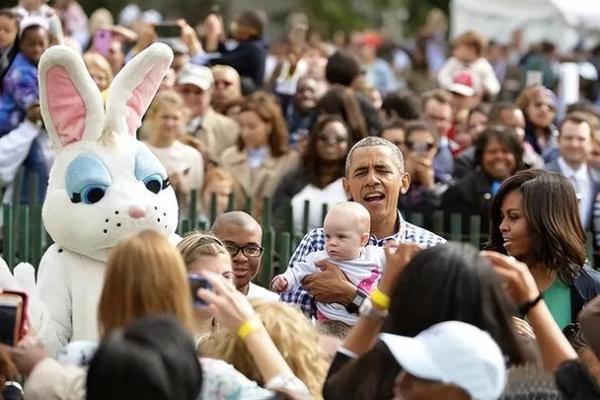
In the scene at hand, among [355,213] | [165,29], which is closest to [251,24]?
[165,29]

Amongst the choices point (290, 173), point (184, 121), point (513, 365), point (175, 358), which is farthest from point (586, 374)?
point (184, 121)

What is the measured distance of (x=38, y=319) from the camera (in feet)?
26.3

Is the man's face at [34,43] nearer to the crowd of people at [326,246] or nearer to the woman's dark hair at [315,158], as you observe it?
the crowd of people at [326,246]

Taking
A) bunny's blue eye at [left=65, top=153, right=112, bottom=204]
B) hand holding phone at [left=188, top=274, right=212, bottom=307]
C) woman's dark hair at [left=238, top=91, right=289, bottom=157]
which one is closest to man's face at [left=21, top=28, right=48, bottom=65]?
woman's dark hair at [left=238, top=91, right=289, bottom=157]

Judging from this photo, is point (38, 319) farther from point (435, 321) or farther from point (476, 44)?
point (476, 44)

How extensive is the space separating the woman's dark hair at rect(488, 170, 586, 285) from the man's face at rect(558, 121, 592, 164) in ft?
16.2

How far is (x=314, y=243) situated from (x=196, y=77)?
21.5 feet

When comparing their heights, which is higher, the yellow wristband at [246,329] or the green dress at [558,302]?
the yellow wristband at [246,329]

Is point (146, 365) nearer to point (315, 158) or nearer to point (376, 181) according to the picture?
point (376, 181)

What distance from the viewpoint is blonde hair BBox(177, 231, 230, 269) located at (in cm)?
754

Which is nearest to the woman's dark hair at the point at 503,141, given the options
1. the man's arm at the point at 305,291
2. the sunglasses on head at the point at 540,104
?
the sunglasses on head at the point at 540,104

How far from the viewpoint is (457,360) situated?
562cm

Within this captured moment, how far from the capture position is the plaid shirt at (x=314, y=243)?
8914mm

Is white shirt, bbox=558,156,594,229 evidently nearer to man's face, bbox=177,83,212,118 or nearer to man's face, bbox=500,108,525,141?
man's face, bbox=500,108,525,141
